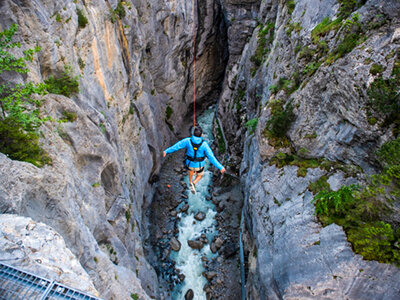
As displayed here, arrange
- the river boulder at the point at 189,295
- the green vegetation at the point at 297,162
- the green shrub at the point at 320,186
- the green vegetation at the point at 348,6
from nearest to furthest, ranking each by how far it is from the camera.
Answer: the green shrub at the point at 320,186, the green vegetation at the point at 297,162, the green vegetation at the point at 348,6, the river boulder at the point at 189,295

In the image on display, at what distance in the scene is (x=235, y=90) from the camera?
74.8 ft

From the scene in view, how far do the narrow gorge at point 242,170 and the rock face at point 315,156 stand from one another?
4cm

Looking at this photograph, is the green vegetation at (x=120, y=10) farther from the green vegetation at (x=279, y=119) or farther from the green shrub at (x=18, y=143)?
the green shrub at (x=18, y=143)

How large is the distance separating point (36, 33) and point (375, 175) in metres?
11.0

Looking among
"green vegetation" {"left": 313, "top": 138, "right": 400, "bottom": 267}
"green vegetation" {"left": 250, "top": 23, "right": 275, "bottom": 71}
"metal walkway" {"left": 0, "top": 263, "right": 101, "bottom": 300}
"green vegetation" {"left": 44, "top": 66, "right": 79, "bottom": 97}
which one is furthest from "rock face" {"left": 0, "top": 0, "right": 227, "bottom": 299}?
"green vegetation" {"left": 250, "top": 23, "right": 275, "bottom": 71}

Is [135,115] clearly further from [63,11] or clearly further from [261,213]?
[261,213]

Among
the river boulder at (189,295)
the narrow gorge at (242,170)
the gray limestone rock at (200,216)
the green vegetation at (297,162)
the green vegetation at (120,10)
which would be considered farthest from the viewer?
the gray limestone rock at (200,216)

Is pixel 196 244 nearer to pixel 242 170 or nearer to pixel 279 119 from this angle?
pixel 242 170

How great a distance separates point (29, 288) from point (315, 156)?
8.64 meters

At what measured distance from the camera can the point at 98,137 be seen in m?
9.73

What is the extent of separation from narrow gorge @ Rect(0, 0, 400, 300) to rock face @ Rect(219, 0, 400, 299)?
0.13 feet

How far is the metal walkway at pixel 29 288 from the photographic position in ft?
10.8

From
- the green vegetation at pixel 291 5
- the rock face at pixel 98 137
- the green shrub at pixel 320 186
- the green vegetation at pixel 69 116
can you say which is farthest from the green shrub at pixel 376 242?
the green vegetation at pixel 291 5

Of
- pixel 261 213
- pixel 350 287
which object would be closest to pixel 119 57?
pixel 261 213
